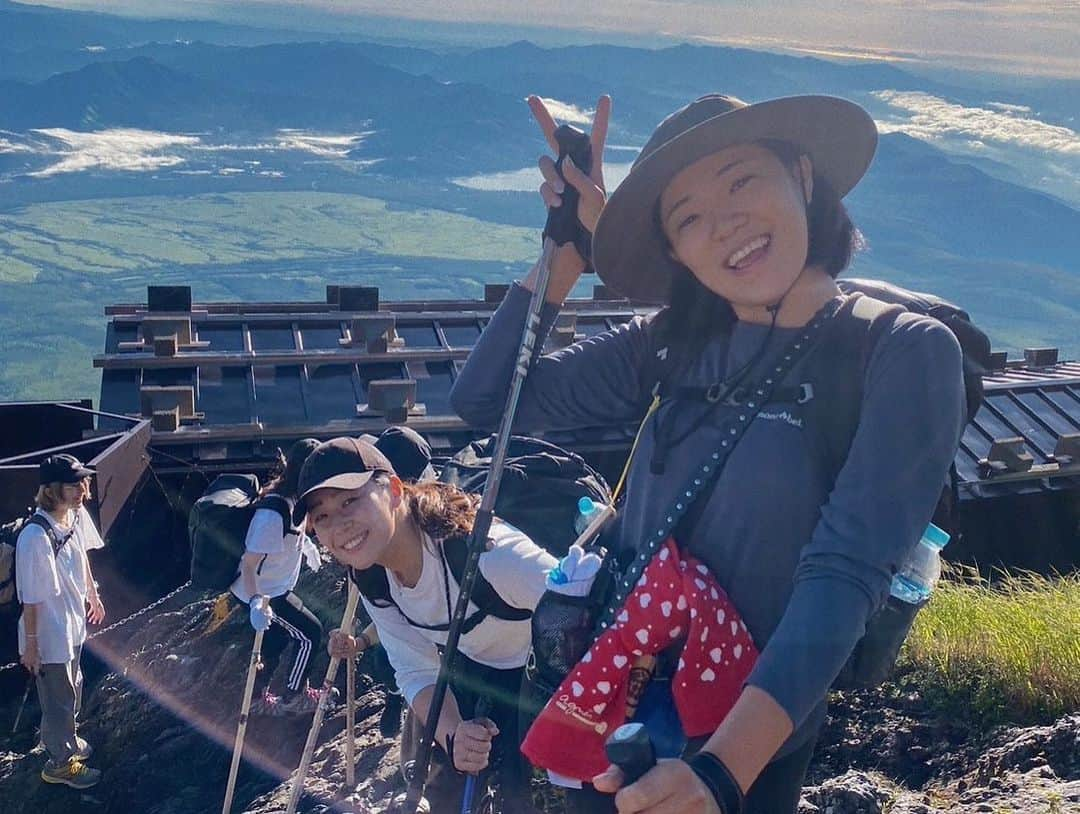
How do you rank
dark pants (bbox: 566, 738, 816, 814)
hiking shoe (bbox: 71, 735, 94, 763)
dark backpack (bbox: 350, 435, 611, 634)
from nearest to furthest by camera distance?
dark pants (bbox: 566, 738, 816, 814) < dark backpack (bbox: 350, 435, 611, 634) < hiking shoe (bbox: 71, 735, 94, 763)

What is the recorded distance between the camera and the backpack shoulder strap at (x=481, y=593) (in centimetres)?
358

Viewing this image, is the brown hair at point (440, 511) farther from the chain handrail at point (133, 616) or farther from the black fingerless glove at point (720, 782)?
the chain handrail at point (133, 616)

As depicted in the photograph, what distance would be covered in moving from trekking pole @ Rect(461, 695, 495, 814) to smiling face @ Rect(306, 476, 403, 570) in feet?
2.29

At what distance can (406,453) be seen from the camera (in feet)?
14.8

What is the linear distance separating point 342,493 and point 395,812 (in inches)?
107

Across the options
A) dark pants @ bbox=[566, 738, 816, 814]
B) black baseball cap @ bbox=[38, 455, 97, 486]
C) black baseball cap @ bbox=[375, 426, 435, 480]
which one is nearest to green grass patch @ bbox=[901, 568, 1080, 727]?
black baseball cap @ bbox=[375, 426, 435, 480]

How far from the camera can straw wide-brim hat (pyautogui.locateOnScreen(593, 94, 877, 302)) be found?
7.54 ft

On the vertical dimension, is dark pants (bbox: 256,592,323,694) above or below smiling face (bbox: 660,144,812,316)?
below

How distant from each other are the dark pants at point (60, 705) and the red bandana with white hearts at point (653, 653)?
6.12 meters

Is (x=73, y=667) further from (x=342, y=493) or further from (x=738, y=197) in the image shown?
(x=738, y=197)

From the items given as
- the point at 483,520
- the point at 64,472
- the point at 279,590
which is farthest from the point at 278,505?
the point at 483,520

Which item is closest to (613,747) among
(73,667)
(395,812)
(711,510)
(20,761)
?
(711,510)

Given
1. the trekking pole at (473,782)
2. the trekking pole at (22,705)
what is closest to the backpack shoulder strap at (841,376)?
the trekking pole at (473,782)

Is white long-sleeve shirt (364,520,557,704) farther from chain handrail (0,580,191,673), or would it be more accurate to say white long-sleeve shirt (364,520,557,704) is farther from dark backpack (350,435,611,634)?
chain handrail (0,580,191,673)
